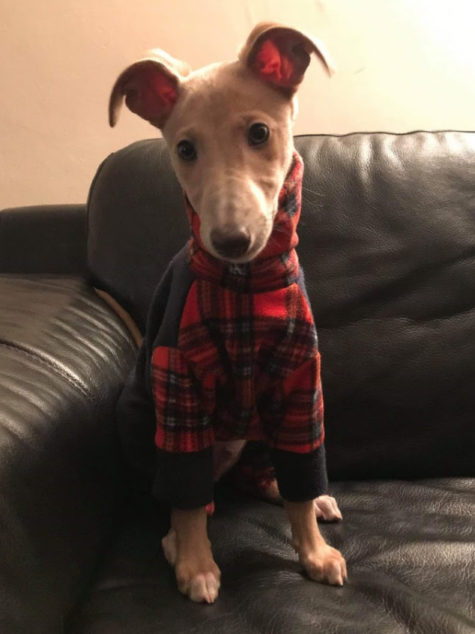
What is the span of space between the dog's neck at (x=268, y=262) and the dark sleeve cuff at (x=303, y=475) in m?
0.26

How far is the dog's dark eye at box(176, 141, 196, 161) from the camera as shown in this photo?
878 mm

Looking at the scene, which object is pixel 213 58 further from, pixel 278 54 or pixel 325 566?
pixel 325 566

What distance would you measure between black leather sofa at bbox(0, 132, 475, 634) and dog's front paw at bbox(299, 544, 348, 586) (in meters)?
0.01

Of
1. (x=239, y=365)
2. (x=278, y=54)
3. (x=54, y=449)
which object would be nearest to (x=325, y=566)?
(x=239, y=365)

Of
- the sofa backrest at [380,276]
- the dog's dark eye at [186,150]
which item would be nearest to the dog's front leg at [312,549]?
the sofa backrest at [380,276]

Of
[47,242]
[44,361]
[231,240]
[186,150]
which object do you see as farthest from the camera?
[47,242]

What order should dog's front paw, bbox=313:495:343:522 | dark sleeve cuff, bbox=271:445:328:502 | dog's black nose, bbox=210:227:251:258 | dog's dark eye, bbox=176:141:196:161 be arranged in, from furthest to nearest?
dog's front paw, bbox=313:495:343:522 → dark sleeve cuff, bbox=271:445:328:502 → dog's dark eye, bbox=176:141:196:161 → dog's black nose, bbox=210:227:251:258

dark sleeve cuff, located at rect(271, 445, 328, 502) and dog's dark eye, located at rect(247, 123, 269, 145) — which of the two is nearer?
dog's dark eye, located at rect(247, 123, 269, 145)

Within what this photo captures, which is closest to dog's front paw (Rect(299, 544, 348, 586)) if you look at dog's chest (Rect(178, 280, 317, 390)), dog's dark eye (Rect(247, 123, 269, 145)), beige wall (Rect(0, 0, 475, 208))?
dog's chest (Rect(178, 280, 317, 390))

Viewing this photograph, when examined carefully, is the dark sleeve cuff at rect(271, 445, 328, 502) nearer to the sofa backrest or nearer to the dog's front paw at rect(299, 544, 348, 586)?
the dog's front paw at rect(299, 544, 348, 586)

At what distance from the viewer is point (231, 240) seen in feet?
2.56

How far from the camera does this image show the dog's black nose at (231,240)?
0.78 metres

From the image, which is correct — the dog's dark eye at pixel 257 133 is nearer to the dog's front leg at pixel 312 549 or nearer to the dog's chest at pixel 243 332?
the dog's chest at pixel 243 332

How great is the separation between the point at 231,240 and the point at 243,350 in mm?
Answer: 189
